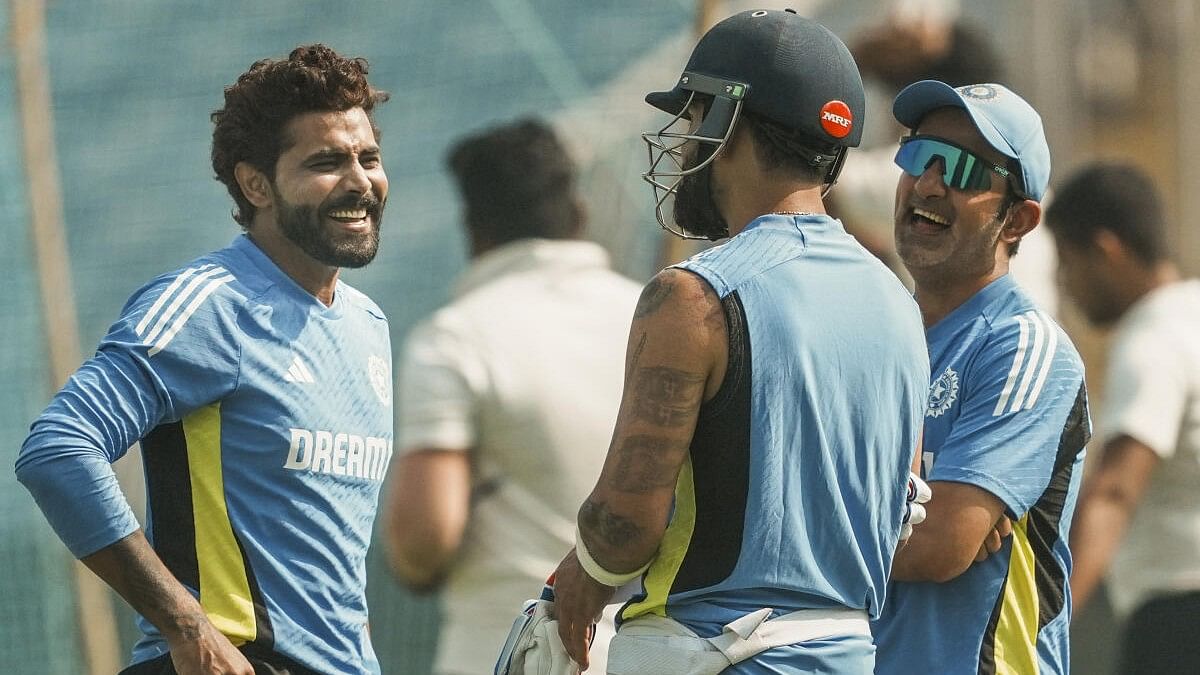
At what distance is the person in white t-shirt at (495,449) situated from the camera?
500 cm

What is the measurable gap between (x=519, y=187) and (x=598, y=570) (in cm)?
276

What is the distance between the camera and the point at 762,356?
2783 millimetres

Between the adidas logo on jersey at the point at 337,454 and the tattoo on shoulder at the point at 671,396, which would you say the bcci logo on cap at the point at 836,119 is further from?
the adidas logo on jersey at the point at 337,454

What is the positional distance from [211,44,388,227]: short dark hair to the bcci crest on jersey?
135 cm

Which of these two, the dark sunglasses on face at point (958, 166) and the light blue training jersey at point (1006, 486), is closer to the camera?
the light blue training jersey at point (1006, 486)

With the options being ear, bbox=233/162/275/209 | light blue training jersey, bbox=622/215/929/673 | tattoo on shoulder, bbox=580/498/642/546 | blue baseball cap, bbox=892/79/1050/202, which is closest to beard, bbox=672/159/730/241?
light blue training jersey, bbox=622/215/929/673

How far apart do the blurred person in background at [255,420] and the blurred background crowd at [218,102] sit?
3.56m

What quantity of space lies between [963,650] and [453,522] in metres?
1.96

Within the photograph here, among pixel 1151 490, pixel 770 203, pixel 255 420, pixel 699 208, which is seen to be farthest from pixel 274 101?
pixel 1151 490

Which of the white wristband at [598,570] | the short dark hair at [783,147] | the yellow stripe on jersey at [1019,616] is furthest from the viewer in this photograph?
the yellow stripe on jersey at [1019,616]

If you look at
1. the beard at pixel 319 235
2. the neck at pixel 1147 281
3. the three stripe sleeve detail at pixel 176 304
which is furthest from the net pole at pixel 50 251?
the neck at pixel 1147 281

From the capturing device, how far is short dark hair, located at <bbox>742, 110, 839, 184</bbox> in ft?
9.77

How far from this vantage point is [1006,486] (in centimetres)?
334

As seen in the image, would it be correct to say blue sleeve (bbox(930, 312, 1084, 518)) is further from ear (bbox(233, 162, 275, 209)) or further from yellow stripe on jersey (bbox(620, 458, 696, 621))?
ear (bbox(233, 162, 275, 209))
